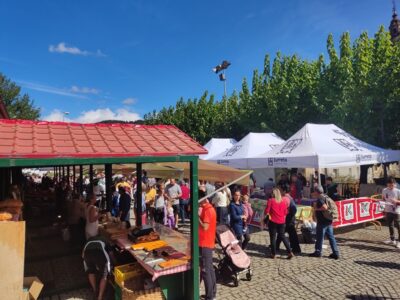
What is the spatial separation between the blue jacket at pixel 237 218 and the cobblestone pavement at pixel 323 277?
814mm

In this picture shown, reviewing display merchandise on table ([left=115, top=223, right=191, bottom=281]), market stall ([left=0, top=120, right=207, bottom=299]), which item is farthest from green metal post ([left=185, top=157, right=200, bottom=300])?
display merchandise on table ([left=115, top=223, right=191, bottom=281])

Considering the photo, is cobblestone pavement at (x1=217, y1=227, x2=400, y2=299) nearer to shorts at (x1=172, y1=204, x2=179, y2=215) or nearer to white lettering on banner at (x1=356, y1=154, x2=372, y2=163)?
white lettering on banner at (x1=356, y1=154, x2=372, y2=163)

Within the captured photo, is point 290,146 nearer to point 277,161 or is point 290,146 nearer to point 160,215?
point 277,161

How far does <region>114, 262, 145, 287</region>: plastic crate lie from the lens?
16.3ft

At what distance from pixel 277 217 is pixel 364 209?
441cm

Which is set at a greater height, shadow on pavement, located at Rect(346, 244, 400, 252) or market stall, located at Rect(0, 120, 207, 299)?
market stall, located at Rect(0, 120, 207, 299)

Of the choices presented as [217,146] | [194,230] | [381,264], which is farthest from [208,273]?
[217,146]

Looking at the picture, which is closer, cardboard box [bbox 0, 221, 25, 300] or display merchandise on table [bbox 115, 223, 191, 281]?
cardboard box [bbox 0, 221, 25, 300]

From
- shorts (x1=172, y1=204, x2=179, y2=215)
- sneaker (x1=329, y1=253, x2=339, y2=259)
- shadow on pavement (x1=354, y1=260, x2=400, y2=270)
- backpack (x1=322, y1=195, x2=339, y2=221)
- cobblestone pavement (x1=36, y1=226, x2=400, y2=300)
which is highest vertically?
backpack (x1=322, y1=195, x2=339, y2=221)

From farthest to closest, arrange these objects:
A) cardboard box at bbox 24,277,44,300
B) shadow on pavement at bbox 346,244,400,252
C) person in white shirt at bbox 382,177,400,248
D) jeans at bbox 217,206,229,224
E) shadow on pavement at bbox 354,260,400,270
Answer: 1. jeans at bbox 217,206,229,224
2. person in white shirt at bbox 382,177,400,248
3. shadow on pavement at bbox 346,244,400,252
4. shadow on pavement at bbox 354,260,400,270
5. cardboard box at bbox 24,277,44,300

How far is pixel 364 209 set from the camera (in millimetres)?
10242

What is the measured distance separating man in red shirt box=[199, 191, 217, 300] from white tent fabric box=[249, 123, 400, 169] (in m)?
5.52

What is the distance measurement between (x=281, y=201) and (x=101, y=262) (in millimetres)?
4200

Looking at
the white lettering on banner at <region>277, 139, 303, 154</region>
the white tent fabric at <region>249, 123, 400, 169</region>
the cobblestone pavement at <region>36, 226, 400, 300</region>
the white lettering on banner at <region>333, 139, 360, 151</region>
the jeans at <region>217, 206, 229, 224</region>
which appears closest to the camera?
the cobblestone pavement at <region>36, 226, 400, 300</region>
